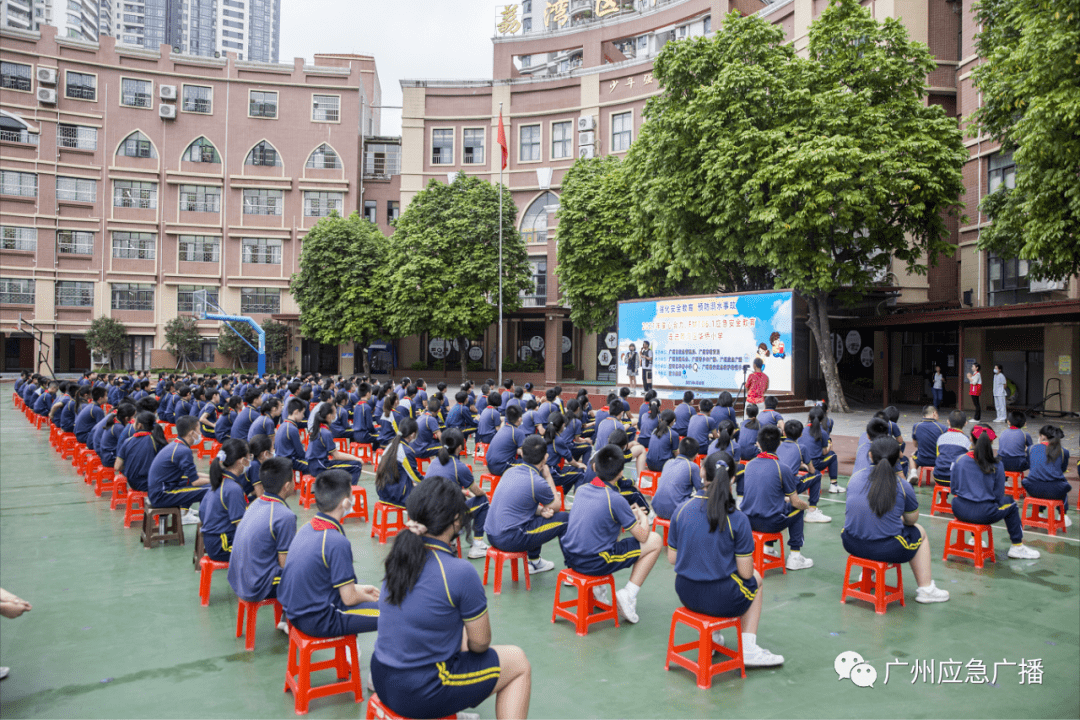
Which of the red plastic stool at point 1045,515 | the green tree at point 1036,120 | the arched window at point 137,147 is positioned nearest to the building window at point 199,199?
the arched window at point 137,147

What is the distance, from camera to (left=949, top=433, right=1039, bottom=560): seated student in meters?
6.31

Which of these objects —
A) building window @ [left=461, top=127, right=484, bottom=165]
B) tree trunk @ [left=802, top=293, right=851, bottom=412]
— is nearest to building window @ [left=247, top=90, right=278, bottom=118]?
building window @ [left=461, top=127, right=484, bottom=165]

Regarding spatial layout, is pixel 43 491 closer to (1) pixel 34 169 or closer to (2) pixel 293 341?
(2) pixel 293 341

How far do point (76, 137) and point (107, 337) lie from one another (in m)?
10.3

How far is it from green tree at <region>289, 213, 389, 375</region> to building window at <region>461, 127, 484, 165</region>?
7.07 metres

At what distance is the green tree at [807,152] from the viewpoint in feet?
53.9

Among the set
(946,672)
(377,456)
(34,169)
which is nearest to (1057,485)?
(946,672)

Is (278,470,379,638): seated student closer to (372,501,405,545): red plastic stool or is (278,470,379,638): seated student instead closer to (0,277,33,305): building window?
(372,501,405,545): red plastic stool

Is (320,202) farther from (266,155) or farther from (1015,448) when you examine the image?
(1015,448)

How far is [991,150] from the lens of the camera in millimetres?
19781

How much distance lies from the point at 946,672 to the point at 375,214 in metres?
37.6

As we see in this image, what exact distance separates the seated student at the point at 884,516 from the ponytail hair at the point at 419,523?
11.9 ft

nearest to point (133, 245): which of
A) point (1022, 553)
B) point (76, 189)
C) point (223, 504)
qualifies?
point (76, 189)

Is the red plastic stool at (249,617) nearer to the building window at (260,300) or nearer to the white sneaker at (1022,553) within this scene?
the white sneaker at (1022,553)
